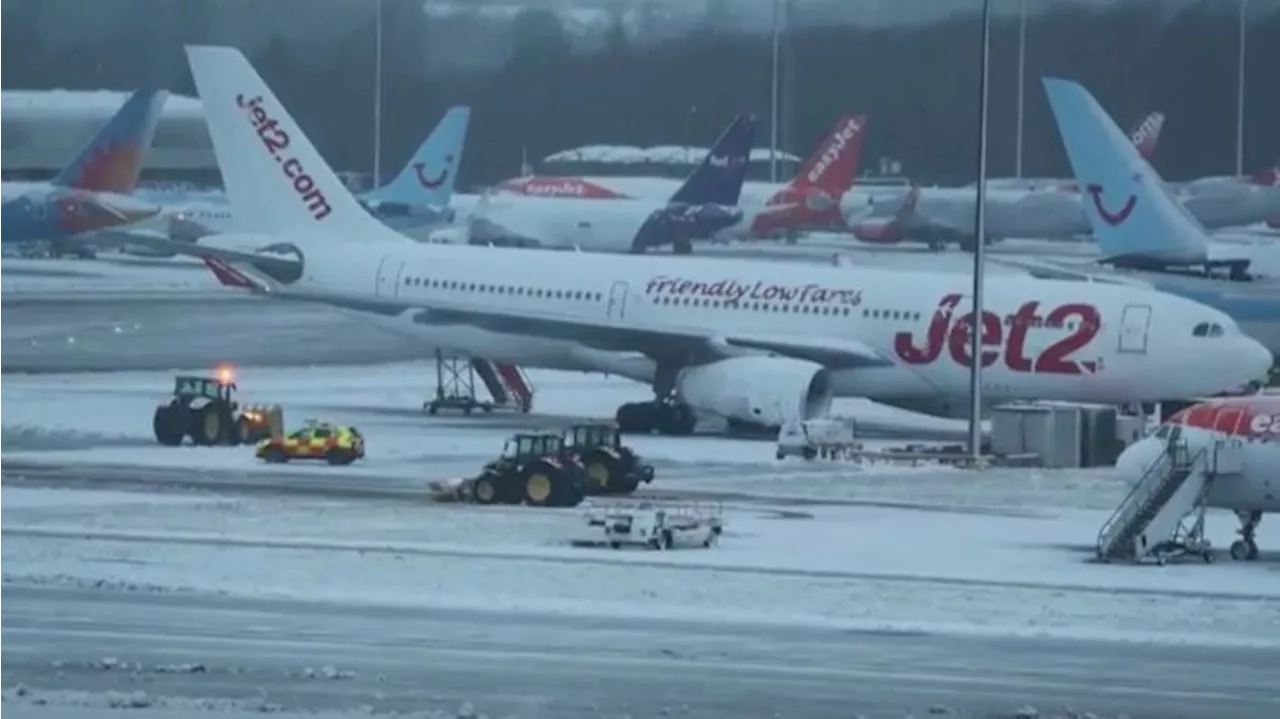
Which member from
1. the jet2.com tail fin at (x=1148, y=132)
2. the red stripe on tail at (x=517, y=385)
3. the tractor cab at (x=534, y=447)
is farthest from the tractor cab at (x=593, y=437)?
the jet2.com tail fin at (x=1148, y=132)

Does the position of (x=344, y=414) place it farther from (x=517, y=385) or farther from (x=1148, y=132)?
(x=1148, y=132)

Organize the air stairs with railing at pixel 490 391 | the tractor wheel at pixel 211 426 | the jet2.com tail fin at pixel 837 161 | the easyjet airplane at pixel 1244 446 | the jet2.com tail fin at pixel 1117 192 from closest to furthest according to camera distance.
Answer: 1. the easyjet airplane at pixel 1244 446
2. the tractor wheel at pixel 211 426
3. the air stairs with railing at pixel 490 391
4. the jet2.com tail fin at pixel 1117 192
5. the jet2.com tail fin at pixel 837 161

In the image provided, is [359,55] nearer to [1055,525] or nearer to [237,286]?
[237,286]

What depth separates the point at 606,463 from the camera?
40938 mm

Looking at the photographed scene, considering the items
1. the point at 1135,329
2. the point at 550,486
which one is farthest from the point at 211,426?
the point at 1135,329

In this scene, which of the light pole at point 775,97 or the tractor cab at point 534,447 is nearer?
the tractor cab at point 534,447

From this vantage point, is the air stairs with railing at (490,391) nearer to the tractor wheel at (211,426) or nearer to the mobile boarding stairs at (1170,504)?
the tractor wheel at (211,426)

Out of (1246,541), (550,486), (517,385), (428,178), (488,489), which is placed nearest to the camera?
(1246,541)

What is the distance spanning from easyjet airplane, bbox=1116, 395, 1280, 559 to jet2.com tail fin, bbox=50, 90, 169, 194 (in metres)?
34.6

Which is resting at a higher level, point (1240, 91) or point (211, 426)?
point (1240, 91)

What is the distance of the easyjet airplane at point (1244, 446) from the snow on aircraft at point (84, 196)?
37481mm

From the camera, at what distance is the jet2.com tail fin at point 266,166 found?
184ft

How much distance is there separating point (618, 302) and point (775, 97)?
33618 millimetres

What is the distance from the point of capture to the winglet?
181 feet
